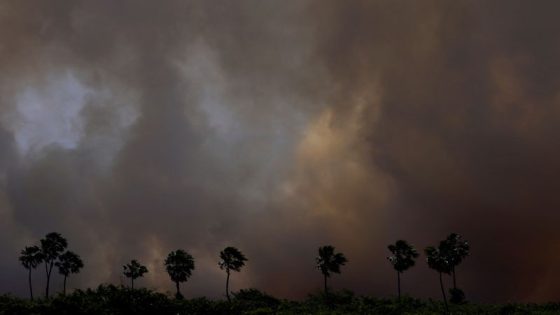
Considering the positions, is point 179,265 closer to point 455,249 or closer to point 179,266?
point 179,266

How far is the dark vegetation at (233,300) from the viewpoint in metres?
75.7

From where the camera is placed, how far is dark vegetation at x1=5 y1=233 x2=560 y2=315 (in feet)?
248

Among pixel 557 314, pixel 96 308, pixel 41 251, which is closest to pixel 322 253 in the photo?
pixel 557 314

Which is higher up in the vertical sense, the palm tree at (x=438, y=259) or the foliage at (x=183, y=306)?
the palm tree at (x=438, y=259)

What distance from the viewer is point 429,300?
11981 centimetres

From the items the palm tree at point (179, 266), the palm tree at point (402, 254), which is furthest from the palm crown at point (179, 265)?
the palm tree at point (402, 254)

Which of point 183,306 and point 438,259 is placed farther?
point 438,259

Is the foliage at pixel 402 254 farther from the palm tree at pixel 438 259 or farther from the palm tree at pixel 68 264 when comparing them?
the palm tree at pixel 68 264

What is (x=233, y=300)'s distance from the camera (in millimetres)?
113438

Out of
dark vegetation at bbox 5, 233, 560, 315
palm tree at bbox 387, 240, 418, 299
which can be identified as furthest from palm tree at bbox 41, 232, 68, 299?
palm tree at bbox 387, 240, 418, 299

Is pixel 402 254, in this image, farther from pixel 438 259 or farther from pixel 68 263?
pixel 68 263

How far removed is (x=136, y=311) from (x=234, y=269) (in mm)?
36560

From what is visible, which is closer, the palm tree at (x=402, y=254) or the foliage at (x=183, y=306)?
the foliage at (x=183, y=306)

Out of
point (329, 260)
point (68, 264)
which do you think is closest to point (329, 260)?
point (329, 260)
